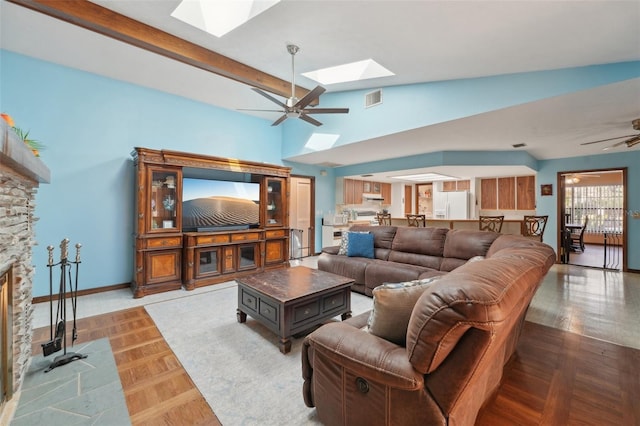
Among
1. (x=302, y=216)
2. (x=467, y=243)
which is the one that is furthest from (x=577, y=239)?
(x=302, y=216)

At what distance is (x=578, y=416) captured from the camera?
5.33ft

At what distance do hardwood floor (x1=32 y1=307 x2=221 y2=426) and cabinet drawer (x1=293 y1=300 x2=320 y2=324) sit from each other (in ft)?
3.00

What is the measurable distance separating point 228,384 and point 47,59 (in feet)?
15.2

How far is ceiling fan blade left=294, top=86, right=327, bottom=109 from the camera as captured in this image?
2.85 meters

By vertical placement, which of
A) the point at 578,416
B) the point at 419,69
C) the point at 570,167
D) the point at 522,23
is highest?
the point at 419,69

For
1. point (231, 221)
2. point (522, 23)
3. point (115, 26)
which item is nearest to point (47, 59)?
point (115, 26)

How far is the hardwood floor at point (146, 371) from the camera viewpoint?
164 centimetres

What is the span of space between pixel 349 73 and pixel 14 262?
4080mm

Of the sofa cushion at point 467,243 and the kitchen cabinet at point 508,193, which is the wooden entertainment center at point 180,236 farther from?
the kitchen cabinet at point 508,193

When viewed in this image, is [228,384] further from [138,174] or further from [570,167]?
[570,167]

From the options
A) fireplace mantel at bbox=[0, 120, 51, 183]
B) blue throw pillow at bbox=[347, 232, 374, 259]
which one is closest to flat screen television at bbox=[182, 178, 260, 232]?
blue throw pillow at bbox=[347, 232, 374, 259]

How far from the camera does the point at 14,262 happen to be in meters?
1.79

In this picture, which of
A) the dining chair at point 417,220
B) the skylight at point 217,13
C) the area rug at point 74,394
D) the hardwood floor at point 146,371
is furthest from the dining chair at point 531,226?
the area rug at point 74,394

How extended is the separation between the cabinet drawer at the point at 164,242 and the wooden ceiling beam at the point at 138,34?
2.45 m
